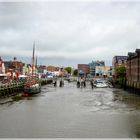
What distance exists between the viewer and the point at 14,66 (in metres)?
144

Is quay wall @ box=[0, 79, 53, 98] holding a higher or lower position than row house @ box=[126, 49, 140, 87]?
lower

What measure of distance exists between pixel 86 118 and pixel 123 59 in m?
123

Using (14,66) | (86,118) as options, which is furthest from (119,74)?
(86,118)

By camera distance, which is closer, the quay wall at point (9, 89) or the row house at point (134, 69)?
the quay wall at point (9, 89)

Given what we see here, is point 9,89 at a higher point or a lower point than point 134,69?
lower

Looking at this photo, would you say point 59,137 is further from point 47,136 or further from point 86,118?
point 86,118

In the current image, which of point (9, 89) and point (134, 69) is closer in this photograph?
point (9, 89)

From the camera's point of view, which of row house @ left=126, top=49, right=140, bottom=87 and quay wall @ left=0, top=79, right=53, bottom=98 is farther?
row house @ left=126, top=49, right=140, bottom=87

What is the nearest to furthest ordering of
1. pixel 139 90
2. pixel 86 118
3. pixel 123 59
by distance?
Answer: pixel 86 118 < pixel 139 90 < pixel 123 59

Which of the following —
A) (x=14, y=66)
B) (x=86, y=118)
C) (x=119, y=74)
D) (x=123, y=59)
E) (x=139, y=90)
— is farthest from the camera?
(x=123, y=59)

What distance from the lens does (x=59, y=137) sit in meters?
25.2

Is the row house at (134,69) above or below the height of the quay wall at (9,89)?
above

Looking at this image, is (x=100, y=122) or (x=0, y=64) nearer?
(x=100, y=122)

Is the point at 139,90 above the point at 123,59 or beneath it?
beneath
